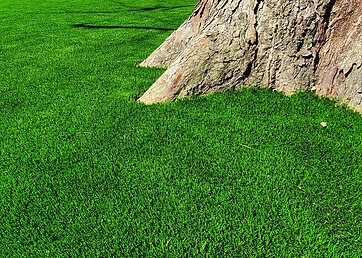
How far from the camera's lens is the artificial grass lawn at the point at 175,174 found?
1.59 metres

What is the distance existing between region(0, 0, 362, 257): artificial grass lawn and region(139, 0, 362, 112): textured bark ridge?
0.19 m

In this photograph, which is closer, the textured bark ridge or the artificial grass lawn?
the artificial grass lawn

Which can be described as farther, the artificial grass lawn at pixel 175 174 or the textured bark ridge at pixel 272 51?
the textured bark ridge at pixel 272 51

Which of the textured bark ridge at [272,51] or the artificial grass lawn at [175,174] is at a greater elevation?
the textured bark ridge at [272,51]

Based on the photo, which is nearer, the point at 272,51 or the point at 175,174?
the point at 175,174

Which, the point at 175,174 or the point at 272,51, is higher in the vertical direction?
the point at 272,51

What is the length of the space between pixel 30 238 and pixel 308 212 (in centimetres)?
184

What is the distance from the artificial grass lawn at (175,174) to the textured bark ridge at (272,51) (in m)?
0.19

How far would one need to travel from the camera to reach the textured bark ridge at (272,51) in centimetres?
275

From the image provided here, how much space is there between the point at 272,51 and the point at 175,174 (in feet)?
6.45

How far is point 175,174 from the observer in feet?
6.72

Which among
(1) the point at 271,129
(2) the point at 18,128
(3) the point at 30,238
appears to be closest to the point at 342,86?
(1) the point at 271,129

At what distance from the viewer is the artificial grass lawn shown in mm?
1591

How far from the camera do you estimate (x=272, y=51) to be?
300cm
